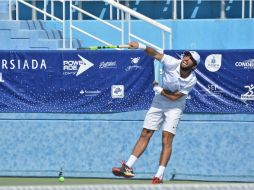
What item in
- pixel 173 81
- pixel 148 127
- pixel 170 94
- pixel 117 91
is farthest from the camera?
pixel 117 91

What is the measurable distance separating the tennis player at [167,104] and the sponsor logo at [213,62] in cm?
138

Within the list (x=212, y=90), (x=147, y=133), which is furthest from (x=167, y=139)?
(x=212, y=90)

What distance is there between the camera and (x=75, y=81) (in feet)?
42.3

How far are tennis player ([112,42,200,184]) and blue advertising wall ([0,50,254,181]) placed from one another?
1.39 meters

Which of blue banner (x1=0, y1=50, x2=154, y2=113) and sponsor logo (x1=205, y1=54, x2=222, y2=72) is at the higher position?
sponsor logo (x1=205, y1=54, x2=222, y2=72)

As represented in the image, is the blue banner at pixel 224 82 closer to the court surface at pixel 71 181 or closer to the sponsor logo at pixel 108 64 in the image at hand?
the sponsor logo at pixel 108 64

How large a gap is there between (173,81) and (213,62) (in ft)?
5.39

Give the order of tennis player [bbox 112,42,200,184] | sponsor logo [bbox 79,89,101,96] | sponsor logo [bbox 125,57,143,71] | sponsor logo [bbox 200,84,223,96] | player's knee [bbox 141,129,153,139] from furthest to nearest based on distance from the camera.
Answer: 1. sponsor logo [bbox 79,89,101,96]
2. sponsor logo [bbox 125,57,143,71]
3. sponsor logo [bbox 200,84,223,96]
4. player's knee [bbox 141,129,153,139]
5. tennis player [bbox 112,42,200,184]

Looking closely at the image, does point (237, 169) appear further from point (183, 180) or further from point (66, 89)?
point (66, 89)

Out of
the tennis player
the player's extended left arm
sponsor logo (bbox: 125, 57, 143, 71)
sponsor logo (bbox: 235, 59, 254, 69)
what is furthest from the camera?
sponsor logo (bbox: 125, 57, 143, 71)

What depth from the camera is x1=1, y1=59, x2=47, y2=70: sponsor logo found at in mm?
12953

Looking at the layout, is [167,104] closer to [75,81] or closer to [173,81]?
[173,81]

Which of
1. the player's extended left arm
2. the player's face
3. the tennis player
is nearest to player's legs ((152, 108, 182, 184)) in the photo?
the tennis player

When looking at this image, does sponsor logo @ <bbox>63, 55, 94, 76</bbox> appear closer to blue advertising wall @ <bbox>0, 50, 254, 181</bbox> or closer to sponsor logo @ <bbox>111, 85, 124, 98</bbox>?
blue advertising wall @ <bbox>0, 50, 254, 181</bbox>
